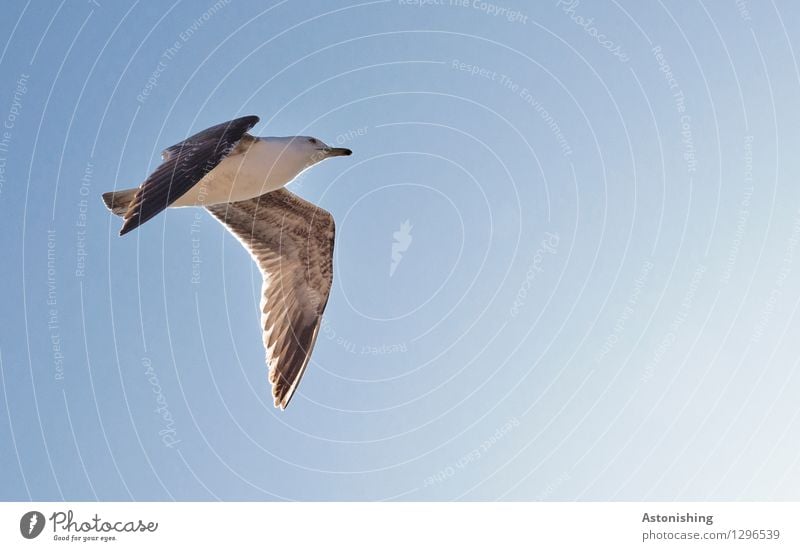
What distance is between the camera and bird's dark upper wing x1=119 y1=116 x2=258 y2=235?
6984 mm

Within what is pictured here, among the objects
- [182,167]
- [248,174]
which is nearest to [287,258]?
[248,174]

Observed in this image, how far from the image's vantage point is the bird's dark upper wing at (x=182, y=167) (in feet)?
22.9

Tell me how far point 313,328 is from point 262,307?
0.74 m

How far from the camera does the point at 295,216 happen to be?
10.7 m

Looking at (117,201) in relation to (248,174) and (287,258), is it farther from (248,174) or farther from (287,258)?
(287,258)

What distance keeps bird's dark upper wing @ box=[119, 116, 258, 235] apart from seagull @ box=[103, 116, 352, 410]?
1 cm
